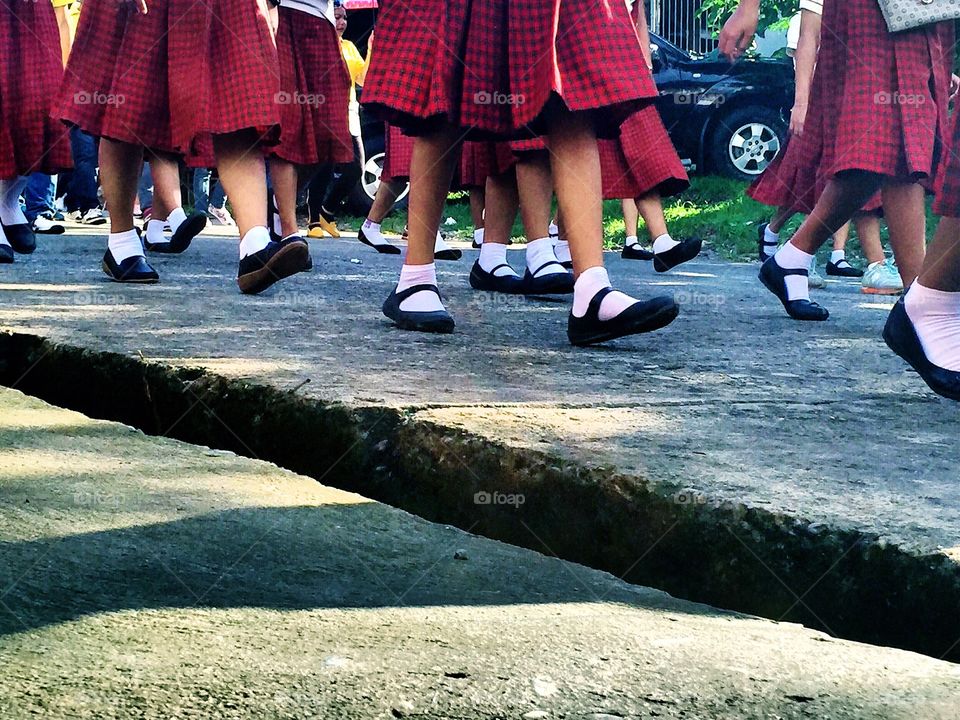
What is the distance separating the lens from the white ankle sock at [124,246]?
4.61m

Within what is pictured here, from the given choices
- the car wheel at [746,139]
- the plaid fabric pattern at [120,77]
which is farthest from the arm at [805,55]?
the car wheel at [746,139]

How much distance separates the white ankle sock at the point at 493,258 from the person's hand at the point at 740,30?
123 cm

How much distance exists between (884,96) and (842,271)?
2.79 m

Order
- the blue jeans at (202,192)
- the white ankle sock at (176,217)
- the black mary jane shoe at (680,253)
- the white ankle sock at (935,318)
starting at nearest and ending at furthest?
1. the white ankle sock at (935,318)
2. the black mary jane shoe at (680,253)
3. the white ankle sock at (176,217)
4. the blue jeans at (202,192)

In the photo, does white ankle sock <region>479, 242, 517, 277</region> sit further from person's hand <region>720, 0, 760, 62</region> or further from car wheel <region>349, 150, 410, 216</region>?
car wheel <region>349, 150, 410, 216</region>

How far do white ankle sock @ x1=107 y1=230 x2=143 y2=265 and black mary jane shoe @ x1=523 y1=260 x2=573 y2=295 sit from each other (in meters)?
1.38

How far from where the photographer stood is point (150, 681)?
4.10ft

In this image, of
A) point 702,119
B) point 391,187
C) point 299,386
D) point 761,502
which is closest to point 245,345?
point 299,386

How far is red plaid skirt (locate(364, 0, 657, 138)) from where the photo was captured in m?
3.22

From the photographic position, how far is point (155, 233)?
251 inches

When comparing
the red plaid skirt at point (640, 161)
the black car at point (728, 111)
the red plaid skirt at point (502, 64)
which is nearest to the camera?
the red plaid skirt at point (502, 64)

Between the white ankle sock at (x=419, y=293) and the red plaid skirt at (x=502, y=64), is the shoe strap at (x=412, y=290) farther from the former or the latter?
the red plaid skirt at (x=502, y=64)

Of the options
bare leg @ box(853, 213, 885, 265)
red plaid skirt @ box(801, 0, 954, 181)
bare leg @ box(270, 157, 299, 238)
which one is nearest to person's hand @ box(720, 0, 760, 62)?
red plaid skirt @ box(801, 0, 954, 181)

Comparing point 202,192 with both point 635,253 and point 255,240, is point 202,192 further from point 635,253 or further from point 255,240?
point 255,240
